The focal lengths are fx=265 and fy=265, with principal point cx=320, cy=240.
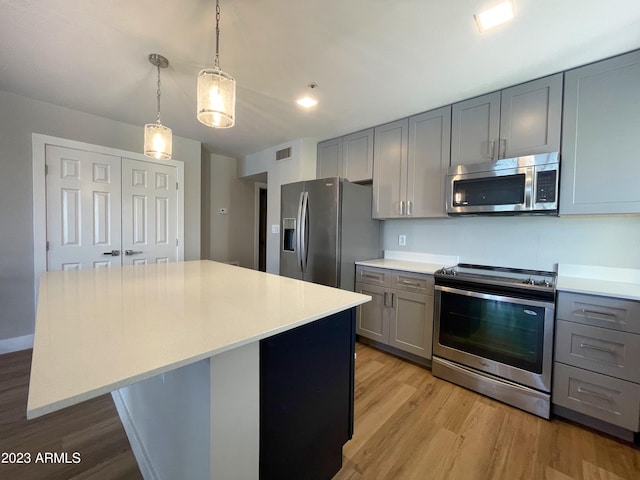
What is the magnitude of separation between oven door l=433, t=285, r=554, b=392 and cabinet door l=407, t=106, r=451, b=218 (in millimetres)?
844

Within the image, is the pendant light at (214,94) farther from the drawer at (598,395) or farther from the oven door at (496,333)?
the drawer at (598,395)

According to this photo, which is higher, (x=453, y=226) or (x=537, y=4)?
(x=537, y=4)

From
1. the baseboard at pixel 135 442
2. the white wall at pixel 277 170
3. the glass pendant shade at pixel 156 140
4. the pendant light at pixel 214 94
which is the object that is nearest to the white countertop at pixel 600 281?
the pendant light at pixel 214 94

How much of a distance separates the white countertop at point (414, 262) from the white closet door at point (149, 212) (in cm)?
255

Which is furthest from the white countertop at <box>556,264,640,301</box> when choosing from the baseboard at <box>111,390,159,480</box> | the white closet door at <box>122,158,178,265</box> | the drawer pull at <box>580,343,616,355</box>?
the white closet door at <box>122,158,178,265</box>

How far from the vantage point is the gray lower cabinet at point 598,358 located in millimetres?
1562

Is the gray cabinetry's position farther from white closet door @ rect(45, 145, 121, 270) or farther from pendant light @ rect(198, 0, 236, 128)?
white closet door @ rect(45, 145, 121, 270)

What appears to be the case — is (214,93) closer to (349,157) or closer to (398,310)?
(349,157)

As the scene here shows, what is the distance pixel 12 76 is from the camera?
220 cm

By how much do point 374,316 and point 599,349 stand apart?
5.29ft

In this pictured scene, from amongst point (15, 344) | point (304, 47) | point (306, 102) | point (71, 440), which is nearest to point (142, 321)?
point (71, 440)

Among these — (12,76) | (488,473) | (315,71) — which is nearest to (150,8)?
(315,71)

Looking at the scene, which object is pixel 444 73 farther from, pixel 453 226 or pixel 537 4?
pixel 453 226

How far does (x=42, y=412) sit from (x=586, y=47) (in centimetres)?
293
